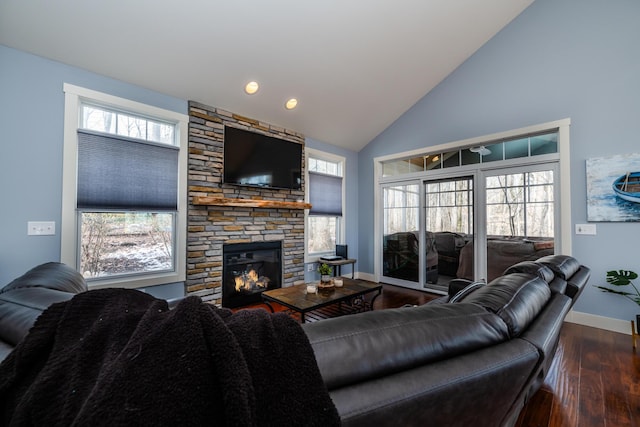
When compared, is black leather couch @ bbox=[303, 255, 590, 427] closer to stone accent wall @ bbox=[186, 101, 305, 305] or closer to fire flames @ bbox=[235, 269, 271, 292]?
stone accent wall @ bbox=[186, 101, 305, 305]

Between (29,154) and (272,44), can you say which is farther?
(272,44)

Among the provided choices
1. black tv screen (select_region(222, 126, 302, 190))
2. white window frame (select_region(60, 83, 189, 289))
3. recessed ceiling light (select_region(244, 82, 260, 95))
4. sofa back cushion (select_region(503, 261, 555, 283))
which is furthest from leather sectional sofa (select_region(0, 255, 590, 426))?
recessed ceiling light (select_region(244, 82, 260, 95))

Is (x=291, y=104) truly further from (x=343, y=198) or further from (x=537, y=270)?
(x=537, y=270)

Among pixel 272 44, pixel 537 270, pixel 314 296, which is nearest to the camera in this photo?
pixel 537 270

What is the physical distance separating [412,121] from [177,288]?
4.40 m

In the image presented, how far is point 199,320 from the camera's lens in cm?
49

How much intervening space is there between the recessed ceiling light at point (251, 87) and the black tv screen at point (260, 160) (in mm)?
526

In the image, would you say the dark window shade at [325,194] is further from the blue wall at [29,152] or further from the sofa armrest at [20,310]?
the sofa armrest at [20,310]

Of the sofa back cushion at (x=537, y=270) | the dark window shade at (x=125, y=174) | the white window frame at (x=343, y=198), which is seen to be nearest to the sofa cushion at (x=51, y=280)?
the dark window shade at (x=125, y=174)

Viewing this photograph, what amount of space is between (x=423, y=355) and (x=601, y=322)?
3.70 meters

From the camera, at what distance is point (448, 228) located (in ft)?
13.6

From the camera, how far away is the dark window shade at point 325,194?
4.52m

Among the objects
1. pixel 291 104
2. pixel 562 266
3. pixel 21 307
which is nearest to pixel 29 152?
pixel 21 307

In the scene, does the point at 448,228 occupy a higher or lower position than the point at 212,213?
lower
